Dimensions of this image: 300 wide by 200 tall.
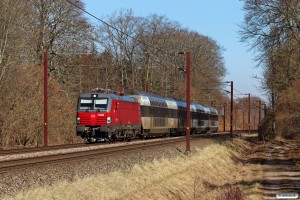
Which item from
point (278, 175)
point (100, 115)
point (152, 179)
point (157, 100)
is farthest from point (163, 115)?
point (152, 179)

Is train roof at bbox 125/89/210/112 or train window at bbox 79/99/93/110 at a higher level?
train roof at bbox 125/89/210/112

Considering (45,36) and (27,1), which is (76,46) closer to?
(45,36)

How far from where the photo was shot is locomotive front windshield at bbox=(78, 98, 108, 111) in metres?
31.6

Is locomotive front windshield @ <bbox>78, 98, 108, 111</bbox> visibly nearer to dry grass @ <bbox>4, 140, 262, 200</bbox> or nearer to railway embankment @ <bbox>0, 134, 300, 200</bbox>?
railway embankment @ <bbox>0, 134, 300, 200</bbox>

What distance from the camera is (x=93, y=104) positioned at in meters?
31.8

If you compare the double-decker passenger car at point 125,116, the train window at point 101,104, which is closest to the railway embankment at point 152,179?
the double-decker passenger car at point 125,116

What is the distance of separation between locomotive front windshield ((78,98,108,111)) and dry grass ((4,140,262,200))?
6978 mm

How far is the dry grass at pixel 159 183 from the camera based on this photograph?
41.7 feet

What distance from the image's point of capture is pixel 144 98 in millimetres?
40281

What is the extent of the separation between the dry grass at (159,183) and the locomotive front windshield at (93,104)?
6.98m

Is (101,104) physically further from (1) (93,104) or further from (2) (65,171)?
(2) (65,171)

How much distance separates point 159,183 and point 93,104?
15652mm

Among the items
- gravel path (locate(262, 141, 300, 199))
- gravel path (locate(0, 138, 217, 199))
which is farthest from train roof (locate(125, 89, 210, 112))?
gravel path (locate(0, 138, 217, 199))

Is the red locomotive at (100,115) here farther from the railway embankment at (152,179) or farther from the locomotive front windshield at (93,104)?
the railway embankment at (152,179)
